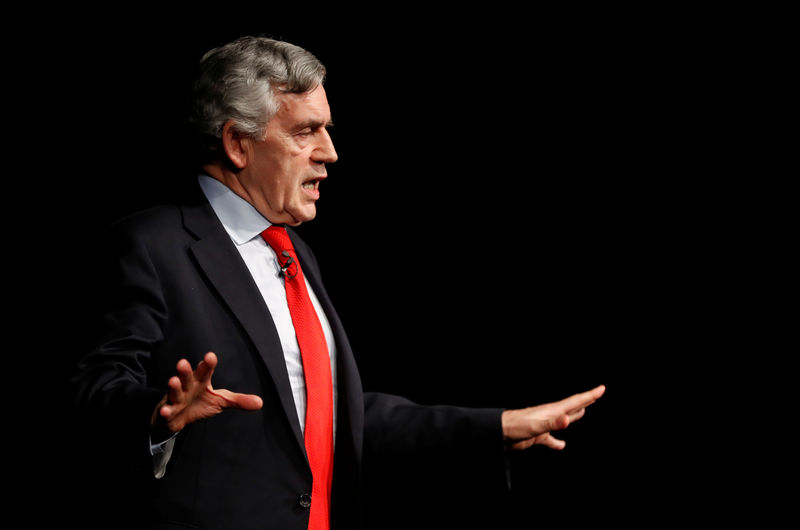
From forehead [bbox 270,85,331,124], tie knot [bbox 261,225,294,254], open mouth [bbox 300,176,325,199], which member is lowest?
tie knot [bbox 261,225,294,254]

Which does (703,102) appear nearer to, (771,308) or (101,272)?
(771,308)

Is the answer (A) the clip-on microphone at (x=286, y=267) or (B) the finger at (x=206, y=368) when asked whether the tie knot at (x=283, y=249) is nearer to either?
(A) the clip-on microphone at (x=286, y=267)

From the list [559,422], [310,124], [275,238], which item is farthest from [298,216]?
[559,422]

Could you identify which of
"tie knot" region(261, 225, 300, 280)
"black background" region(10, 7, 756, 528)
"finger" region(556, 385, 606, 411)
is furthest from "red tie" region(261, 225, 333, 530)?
"black background" region(10, 7, 756, 528)

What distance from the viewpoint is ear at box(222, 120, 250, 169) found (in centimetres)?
192

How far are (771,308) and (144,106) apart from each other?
1.95 meters

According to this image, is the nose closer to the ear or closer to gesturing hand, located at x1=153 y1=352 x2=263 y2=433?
the ear

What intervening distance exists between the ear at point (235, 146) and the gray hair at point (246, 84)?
0.02 metres

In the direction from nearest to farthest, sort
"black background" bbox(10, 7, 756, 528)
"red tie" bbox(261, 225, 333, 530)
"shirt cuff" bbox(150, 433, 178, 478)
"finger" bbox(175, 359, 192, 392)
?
"finger" bbox(175, 359, 192, 392) < "shirt cuff" bbox(150, 433, 178, 478) < "red tie" bbox(261, 225, 333, 530) < "black background" bbox(10, 7, 756, 528)

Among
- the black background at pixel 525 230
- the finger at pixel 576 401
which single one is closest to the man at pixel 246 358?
the finger at pixel 576 401

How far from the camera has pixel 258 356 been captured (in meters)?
1.72

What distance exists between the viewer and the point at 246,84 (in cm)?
192

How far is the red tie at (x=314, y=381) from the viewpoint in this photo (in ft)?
5.94

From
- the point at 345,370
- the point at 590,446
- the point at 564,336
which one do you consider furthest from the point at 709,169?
the point at 345,370
